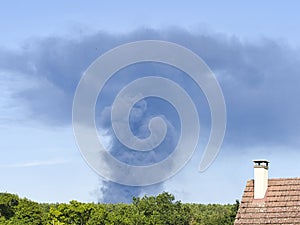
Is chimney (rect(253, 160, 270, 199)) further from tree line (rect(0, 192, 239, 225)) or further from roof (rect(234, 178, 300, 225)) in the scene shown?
tree line (rect(0, 192, 239, 225))

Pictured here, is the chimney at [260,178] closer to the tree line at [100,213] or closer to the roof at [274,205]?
the roof at [274,205]

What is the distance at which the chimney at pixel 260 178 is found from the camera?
43.5 meters

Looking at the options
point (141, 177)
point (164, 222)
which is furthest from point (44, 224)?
point (141, 177)

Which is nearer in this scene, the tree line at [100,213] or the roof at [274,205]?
the roof at [274,205]

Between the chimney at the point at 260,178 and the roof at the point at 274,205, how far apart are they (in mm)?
249

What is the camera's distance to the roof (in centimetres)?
4328

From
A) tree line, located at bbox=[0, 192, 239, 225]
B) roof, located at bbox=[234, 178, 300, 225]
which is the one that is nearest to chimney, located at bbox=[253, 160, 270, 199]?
roof, located at bbox=[234, 178, 300, 225]

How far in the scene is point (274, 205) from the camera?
43.7 m

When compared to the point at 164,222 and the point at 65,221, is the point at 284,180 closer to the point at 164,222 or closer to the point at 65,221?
the point at 65,221

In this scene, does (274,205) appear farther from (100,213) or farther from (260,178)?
(100,213)

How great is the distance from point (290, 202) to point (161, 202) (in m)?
102

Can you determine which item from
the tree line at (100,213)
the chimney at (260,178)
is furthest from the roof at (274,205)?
the tree line at (100,213)

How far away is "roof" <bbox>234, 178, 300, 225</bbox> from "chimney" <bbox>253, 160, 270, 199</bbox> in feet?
0.82

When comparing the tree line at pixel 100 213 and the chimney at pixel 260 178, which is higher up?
the tree line at pixel 100 213
